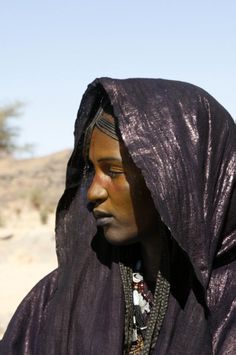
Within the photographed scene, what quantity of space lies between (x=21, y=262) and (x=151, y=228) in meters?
13.7

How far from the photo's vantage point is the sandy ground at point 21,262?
12595 mm

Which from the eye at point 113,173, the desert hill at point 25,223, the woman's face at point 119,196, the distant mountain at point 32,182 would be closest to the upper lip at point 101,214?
the woman's face at point 119,196

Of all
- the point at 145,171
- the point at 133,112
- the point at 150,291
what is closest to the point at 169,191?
the point at 145,171

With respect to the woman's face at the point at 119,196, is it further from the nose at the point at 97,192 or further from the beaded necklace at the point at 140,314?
the beaded necklace at the point at 140,314

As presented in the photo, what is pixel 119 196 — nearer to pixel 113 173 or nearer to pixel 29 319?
pixel 113 173

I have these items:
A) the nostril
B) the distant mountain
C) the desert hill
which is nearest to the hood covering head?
the nostril

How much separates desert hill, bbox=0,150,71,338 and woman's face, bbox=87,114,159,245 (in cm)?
759

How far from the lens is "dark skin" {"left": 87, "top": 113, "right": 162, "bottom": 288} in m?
2.59

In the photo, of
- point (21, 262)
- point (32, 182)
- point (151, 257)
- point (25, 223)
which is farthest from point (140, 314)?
point (32, 182)

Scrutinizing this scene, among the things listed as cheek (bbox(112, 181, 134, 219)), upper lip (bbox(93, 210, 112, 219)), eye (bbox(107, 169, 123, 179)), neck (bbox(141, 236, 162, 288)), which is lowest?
neck (bbox(141, 236, 162, 288))

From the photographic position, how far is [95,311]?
2.84 m

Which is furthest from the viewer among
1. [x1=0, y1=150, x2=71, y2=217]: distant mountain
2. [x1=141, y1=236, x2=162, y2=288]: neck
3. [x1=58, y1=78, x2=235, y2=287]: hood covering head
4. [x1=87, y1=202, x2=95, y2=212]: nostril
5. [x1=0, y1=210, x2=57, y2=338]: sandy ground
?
[x1=0, y1=150, x2=71, y2=217]: distant mountain

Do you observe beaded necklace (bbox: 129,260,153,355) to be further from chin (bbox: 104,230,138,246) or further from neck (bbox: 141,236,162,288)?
chin (bbox: 104,230,138,246)

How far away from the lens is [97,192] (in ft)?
8.66
